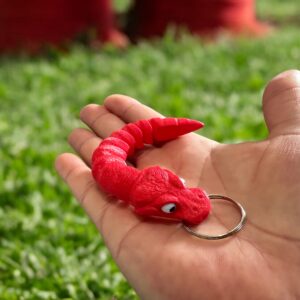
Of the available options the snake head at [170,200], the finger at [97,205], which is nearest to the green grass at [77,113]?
the finger at [97,205]

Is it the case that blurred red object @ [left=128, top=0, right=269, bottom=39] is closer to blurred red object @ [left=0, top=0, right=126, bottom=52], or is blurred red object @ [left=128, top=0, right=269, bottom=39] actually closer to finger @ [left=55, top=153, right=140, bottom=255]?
blurred red object @ [left=0, top=0, right=126, bottom=52]

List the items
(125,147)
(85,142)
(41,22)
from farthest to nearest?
(41,22)
(85,142)
(125,147)

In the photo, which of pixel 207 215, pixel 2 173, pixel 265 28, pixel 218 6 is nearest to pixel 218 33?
pixel 218 6

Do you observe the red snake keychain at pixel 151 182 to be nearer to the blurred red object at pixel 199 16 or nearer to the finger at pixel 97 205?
the finger at pixel 97 205

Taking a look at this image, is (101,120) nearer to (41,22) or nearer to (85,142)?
(85,142)

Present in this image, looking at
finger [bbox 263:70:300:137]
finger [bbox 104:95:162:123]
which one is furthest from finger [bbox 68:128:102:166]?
finger [bbox 263:70:300:137]

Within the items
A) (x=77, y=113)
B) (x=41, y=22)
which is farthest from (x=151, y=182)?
(x=41, y=22)

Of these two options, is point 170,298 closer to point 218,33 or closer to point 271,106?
point 271,106
